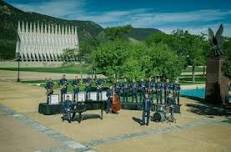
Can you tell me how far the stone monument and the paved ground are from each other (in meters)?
Result: 7.57

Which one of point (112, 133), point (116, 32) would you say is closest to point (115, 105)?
point (112, 133)

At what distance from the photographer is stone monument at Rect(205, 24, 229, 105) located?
102 ft

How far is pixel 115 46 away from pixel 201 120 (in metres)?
22.4

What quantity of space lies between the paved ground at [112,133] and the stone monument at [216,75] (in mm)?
7569

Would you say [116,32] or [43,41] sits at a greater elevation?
[43,41]

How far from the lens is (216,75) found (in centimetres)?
3109

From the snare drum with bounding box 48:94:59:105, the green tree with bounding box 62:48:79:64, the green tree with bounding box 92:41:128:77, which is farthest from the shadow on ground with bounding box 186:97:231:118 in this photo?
the green tree with bounding box 62:48:79:64

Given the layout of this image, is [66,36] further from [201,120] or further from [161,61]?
[201,120]

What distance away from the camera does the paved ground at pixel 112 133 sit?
590 inches

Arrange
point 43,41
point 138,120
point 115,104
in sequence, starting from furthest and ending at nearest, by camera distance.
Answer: point 43,41 → point 115,104 → point 138,120

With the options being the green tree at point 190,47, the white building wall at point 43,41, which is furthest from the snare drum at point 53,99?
the white building wall at point 43,41

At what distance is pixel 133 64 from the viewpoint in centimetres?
3416

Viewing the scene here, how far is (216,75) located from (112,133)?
16574 mm

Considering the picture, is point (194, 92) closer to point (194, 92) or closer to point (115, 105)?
point (194, 92)
